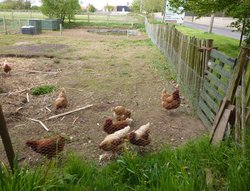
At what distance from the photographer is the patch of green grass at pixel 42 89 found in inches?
238

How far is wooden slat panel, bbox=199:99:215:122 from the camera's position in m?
3.96

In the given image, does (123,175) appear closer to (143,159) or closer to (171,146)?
(143,159)

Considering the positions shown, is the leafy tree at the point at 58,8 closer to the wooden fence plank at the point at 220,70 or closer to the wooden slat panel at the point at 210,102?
the wooden slat panel at the point at 210,102

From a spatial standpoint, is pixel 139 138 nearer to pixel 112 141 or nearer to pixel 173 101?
pixel 112 141

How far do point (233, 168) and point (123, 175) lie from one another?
1062 millimetres

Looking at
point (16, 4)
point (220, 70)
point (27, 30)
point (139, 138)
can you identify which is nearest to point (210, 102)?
point (220, 70)

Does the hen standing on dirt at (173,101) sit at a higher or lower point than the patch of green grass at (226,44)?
lower

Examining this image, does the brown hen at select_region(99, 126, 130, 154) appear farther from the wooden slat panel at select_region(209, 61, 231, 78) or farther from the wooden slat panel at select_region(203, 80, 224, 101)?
the wooden slat panel at select_region(209, 61, 231, 78)

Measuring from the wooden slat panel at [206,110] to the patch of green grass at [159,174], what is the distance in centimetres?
90

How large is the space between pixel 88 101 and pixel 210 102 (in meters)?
2.55

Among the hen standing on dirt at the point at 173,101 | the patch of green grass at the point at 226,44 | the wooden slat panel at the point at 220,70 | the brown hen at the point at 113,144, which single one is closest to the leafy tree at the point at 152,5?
the patch of green grass at the point at 226,44

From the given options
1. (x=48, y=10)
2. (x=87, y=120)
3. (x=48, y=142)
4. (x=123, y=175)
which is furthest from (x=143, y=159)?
(x=48, y=10)

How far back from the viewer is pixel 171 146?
3.70 m

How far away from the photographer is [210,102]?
4.09 meters
